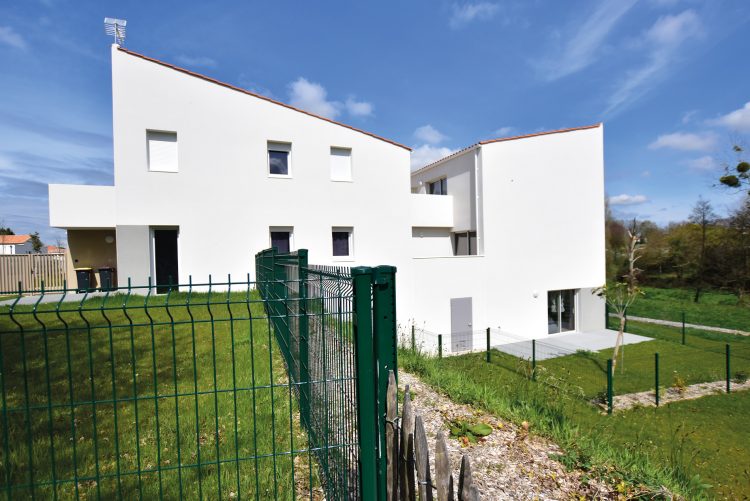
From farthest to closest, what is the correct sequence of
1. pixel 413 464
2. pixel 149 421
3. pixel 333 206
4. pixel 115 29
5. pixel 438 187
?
1. pixel 438 187
2. pixel 333 206
3. pixel 115 29
4. pixel 149 421
5. pixel 413 464

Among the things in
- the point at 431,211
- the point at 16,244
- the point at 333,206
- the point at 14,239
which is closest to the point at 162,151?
the point at 333,206

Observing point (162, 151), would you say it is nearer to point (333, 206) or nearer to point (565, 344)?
point (333, 206)

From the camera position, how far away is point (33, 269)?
14.5 metres

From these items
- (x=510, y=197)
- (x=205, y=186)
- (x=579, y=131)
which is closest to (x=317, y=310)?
(x=205, y=186)

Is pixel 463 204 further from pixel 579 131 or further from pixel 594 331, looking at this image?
pixel 594 331

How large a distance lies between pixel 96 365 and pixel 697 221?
1479 inches

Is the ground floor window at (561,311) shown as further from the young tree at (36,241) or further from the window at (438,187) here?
the young tree at (36,241)

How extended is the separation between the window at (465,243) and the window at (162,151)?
1227 cm

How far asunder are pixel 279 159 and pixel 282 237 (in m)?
2.99

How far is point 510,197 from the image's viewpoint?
51.0 feet

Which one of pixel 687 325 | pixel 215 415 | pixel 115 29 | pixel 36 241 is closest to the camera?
pixel 215 415

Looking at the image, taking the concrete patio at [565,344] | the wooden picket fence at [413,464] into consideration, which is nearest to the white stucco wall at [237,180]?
the concrete patio at [565,344]

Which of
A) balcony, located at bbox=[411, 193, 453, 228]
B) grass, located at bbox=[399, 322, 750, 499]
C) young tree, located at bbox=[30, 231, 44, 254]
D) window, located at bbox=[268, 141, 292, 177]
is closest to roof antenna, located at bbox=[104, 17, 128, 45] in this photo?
window, located at bbox=[268, 141, 292, 177]

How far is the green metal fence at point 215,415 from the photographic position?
6.75 ft
